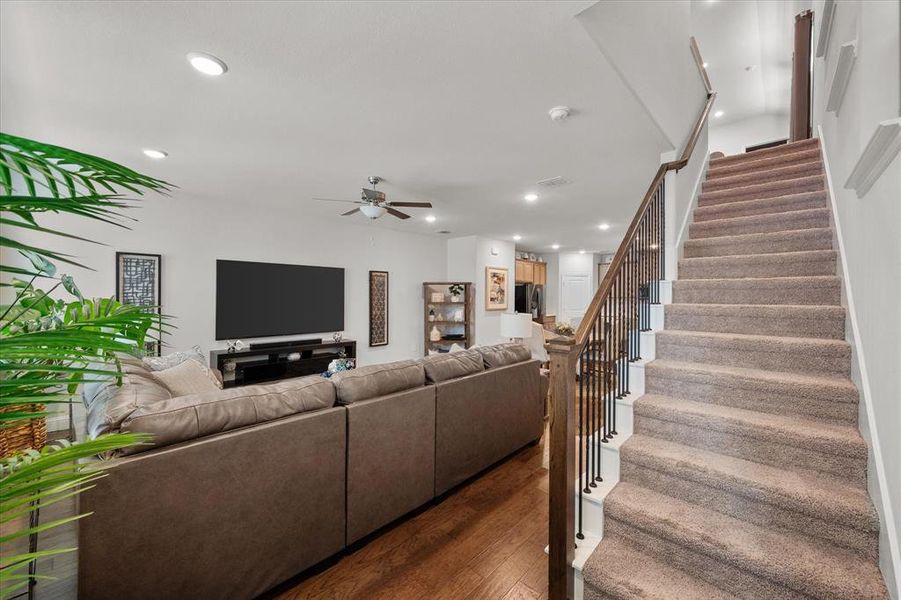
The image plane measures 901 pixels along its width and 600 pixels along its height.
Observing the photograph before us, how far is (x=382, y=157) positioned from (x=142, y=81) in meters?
1.60

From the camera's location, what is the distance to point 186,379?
280cm

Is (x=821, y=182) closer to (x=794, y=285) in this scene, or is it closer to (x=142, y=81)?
(x=794, y=285)

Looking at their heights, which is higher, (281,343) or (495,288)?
(495,288)

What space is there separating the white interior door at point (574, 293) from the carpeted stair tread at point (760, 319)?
7.67m

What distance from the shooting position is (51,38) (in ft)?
5.92

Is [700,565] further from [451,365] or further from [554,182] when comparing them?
[554,182]

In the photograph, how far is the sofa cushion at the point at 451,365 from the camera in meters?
2.60

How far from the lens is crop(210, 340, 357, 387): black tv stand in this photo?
467 cm

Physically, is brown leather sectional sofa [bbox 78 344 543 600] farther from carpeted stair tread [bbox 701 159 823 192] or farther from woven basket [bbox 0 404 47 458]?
carpeted stair tread [bbox 701 159 823 192]

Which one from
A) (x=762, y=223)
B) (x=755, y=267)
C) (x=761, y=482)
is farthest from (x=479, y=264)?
(x=761, y=482)

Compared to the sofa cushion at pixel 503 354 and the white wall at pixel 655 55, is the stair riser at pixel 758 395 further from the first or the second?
the white wall at pixel 655 55

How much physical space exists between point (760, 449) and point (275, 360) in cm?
484

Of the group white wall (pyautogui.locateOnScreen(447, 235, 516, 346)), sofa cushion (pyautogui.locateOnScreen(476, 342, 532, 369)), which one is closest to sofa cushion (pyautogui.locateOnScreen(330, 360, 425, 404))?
sofa cushion (pyautogui.locateOnScreen(476, 342, 532, 369))

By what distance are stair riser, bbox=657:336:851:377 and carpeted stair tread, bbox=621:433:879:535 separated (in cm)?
62
